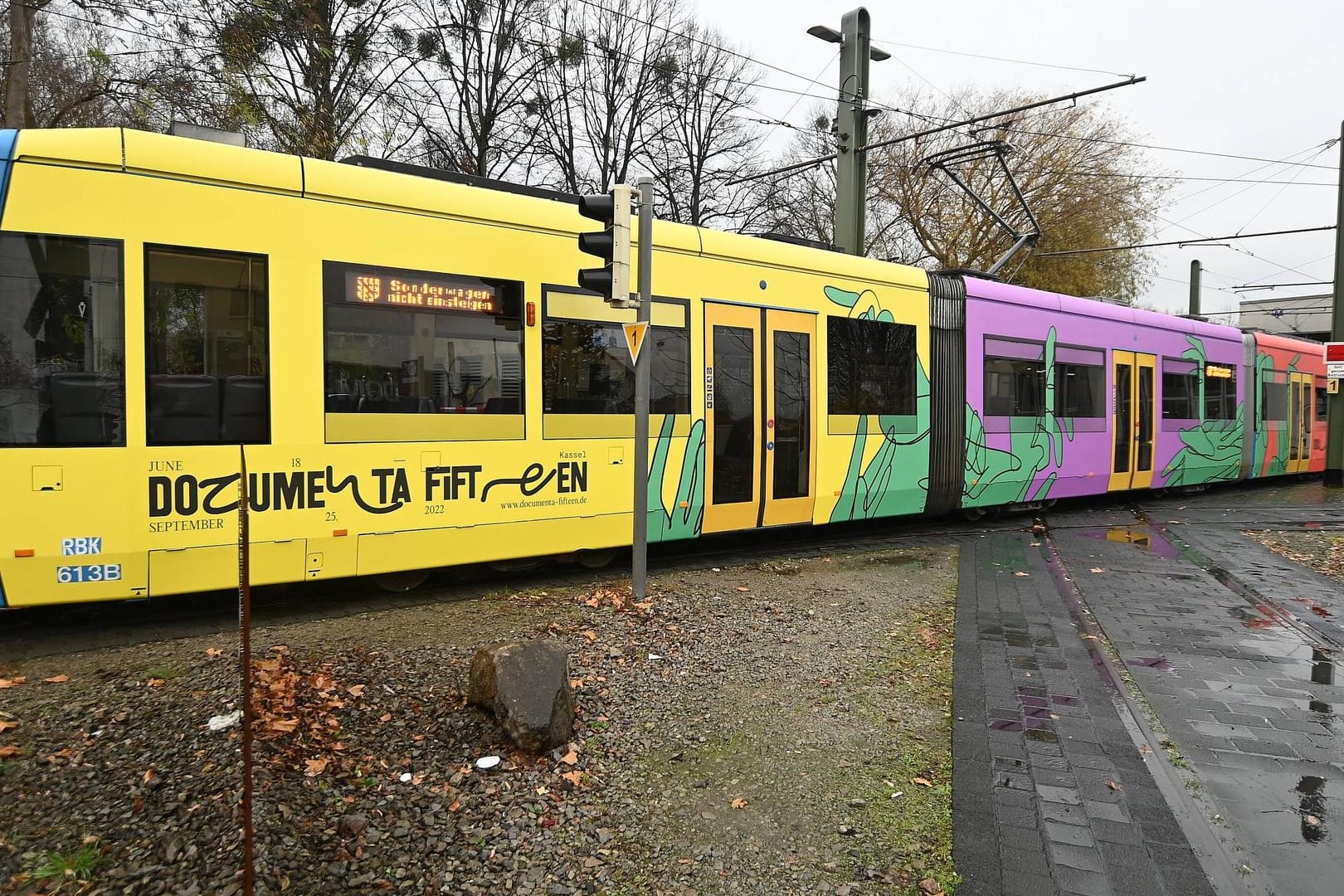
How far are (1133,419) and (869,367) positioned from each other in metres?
6.71

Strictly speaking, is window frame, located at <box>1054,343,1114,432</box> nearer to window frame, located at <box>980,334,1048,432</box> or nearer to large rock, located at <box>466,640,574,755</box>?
window frame, located at <box>980,334,1048,432</box>

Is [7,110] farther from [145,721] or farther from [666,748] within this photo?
[666,748]

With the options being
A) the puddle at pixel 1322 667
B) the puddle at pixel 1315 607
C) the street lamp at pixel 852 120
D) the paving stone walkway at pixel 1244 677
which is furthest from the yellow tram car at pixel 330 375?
the street lamp at pixel 852 120

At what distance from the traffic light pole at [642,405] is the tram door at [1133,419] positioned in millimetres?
9744

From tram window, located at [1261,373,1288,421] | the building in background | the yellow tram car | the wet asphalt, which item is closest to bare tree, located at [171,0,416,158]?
the yellow tram car

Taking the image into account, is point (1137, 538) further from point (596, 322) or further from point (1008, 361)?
point (596, 322)

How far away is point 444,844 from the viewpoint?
3020 millimetres

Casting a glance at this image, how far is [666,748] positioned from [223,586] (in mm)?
3367

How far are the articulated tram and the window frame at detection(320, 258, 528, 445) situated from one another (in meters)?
0.02

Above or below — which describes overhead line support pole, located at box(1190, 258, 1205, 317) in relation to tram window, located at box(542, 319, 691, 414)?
above

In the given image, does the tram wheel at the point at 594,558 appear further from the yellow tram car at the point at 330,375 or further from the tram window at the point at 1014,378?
the tram window at the point at 1014,378

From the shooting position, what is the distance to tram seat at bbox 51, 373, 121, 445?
493cm

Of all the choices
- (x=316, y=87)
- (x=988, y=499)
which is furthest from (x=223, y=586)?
(x=316, y=87)

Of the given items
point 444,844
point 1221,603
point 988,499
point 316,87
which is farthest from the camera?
point 316,87
